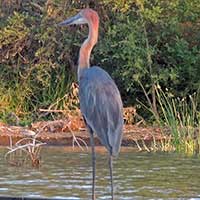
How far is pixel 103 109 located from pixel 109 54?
350 inches

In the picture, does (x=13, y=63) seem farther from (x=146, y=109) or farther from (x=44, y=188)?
(x=44, y=188)

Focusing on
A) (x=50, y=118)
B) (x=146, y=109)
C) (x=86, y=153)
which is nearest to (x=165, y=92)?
(x=146, y=109)

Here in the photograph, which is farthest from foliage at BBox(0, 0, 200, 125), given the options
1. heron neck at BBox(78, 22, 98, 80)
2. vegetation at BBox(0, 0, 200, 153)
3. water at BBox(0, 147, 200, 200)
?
heron neck at BBox(78, 22, 98, 80)

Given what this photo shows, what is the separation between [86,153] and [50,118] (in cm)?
351

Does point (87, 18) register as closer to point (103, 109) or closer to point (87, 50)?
point (87, 50)

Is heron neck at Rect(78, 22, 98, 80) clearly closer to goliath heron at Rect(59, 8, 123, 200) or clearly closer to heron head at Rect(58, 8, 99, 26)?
heron head at Rect(58, 8, 99, 26)

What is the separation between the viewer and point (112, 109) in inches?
281

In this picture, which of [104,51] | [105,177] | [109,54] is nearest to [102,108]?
[105,177]

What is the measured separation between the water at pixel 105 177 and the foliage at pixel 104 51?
3.73 metres

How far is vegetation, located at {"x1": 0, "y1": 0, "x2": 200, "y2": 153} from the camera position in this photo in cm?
1545

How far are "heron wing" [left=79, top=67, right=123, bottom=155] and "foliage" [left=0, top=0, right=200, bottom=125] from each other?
760 cm

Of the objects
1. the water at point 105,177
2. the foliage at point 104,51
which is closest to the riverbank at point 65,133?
the foliage at point 104,51

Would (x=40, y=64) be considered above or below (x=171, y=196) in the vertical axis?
above

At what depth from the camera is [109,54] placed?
16016 mm
